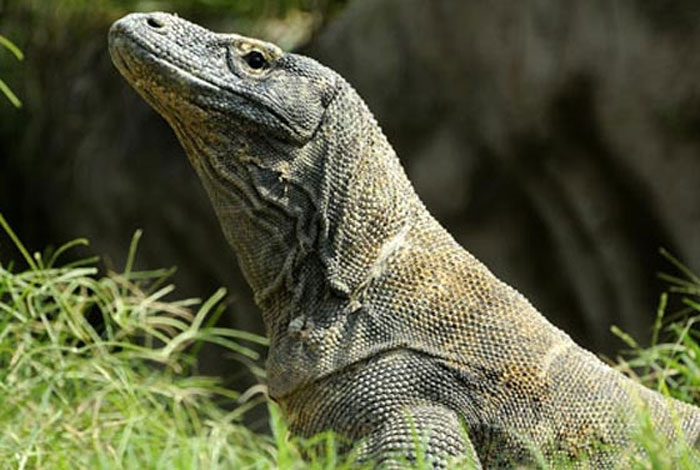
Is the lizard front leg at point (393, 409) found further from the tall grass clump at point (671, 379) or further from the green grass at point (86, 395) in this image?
the tall grass clump at point (671, 379)

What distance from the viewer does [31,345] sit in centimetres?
527

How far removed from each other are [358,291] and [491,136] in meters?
4.46

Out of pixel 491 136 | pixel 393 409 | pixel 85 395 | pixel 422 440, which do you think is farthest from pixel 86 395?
pixel 491 136

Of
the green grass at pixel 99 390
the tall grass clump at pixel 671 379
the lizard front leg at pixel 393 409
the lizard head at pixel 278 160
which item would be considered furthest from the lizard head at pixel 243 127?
the tall grass clump at pixel 671 379

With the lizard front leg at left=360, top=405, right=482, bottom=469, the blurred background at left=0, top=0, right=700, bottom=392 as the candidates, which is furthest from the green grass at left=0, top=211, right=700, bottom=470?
the blurred background at left=0, top=0, right=700, bottom=392

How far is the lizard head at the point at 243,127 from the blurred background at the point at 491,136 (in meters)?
3.87

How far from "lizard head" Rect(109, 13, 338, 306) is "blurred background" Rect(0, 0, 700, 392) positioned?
3.87 m

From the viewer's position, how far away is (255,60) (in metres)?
4.17

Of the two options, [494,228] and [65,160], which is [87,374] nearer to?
[494,228]

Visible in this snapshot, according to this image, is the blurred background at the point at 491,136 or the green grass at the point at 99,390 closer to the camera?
the green grass at the point at 99,390

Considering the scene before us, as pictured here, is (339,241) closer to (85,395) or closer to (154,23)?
(154,23)

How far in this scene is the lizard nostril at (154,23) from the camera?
4.14 m

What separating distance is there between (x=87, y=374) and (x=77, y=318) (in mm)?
328

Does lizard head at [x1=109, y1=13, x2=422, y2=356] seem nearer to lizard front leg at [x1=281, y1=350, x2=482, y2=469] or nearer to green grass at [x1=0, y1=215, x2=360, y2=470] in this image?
lizard front leg at [x1=281, y1=350, x2=482, y2=469]
